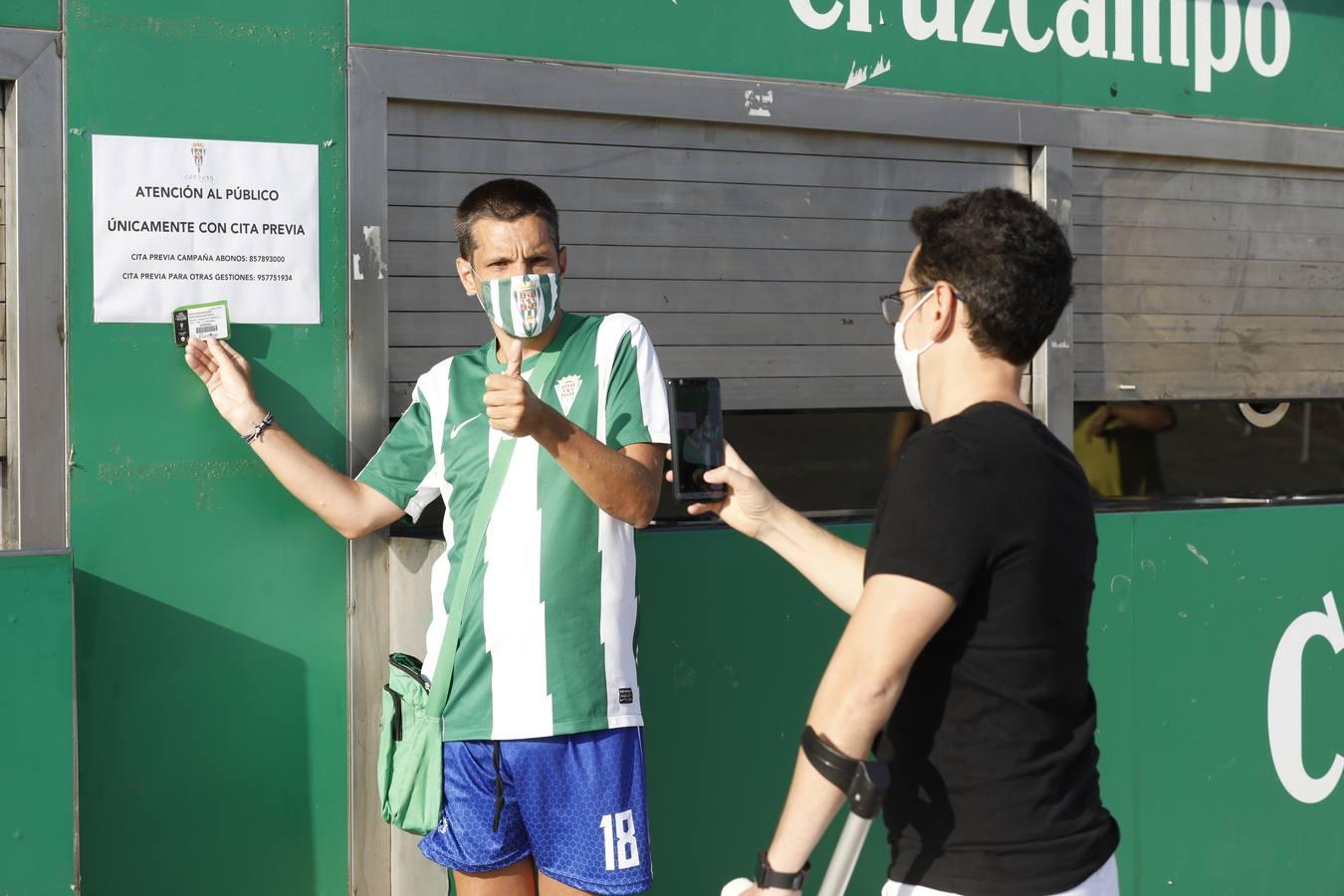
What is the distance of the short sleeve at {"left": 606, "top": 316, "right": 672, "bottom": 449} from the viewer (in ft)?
9.14

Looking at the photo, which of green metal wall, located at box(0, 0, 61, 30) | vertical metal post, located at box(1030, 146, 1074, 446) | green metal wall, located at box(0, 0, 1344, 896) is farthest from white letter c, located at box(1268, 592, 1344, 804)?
green metal wall, located at box(0, 0, 61, 30)

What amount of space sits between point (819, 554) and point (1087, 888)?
66 centimetres

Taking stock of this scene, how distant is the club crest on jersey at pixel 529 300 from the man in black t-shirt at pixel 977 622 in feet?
2.86

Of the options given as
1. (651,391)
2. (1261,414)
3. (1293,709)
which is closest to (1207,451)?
(1261,414)

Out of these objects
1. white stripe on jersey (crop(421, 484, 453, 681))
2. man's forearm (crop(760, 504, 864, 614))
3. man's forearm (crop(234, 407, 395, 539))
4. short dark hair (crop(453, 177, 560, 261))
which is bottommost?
white stripe on jersey (crop(421, 484, 453, 681))

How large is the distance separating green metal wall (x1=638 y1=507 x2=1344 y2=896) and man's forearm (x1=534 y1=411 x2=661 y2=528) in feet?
2.56

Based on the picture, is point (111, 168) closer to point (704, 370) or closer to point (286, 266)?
point (286, 266)

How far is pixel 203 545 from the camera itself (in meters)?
3.15

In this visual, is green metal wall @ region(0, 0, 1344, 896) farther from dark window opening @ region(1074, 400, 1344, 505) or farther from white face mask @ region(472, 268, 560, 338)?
dark window opening @ region(1074, 400, 1344, 505)

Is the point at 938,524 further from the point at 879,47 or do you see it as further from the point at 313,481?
the point at 879,47

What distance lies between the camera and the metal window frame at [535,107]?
328cm

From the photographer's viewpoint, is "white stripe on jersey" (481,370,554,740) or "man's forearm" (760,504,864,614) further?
"white stripe on jersey" (481,370,554,740)

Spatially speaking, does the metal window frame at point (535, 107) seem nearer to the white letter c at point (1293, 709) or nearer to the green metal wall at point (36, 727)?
the green metal wall at point (36, 727)

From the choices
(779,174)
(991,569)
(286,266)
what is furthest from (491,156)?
(991,569)
